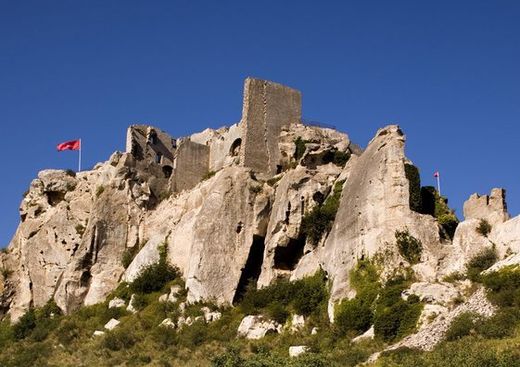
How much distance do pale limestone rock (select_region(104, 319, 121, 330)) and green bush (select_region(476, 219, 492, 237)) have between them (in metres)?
18.3

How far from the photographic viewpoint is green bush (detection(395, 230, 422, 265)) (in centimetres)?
3550

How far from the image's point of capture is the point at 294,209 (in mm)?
42750

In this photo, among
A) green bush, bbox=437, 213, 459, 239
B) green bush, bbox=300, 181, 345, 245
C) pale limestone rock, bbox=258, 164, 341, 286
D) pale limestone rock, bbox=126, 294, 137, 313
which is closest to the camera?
green bush, bbox=437, 213, 459, 239

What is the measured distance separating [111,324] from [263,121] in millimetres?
13894

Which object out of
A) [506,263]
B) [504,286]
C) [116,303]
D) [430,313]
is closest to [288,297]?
[430,313]

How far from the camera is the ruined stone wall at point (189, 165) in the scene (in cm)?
5328

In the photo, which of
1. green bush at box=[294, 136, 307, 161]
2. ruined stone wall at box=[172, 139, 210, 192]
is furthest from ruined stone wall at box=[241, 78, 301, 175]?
ruined stone wall at box=[172, 139, 210, 192]

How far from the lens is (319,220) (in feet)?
136

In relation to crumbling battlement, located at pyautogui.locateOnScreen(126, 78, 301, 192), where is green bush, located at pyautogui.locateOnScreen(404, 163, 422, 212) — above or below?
below

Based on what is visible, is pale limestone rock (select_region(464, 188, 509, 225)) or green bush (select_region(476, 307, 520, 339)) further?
pale limestone rock (select_region(464, 188, 509, 225))

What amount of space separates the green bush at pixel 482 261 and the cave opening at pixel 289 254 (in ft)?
33.2

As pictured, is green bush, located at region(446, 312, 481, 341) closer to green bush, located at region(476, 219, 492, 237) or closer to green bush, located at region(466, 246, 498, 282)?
green bush, located at region(466, 246, 498, 282)

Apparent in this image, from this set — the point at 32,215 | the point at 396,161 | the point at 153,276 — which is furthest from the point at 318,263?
the point at 32,215

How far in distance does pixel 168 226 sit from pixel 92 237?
191 inches
